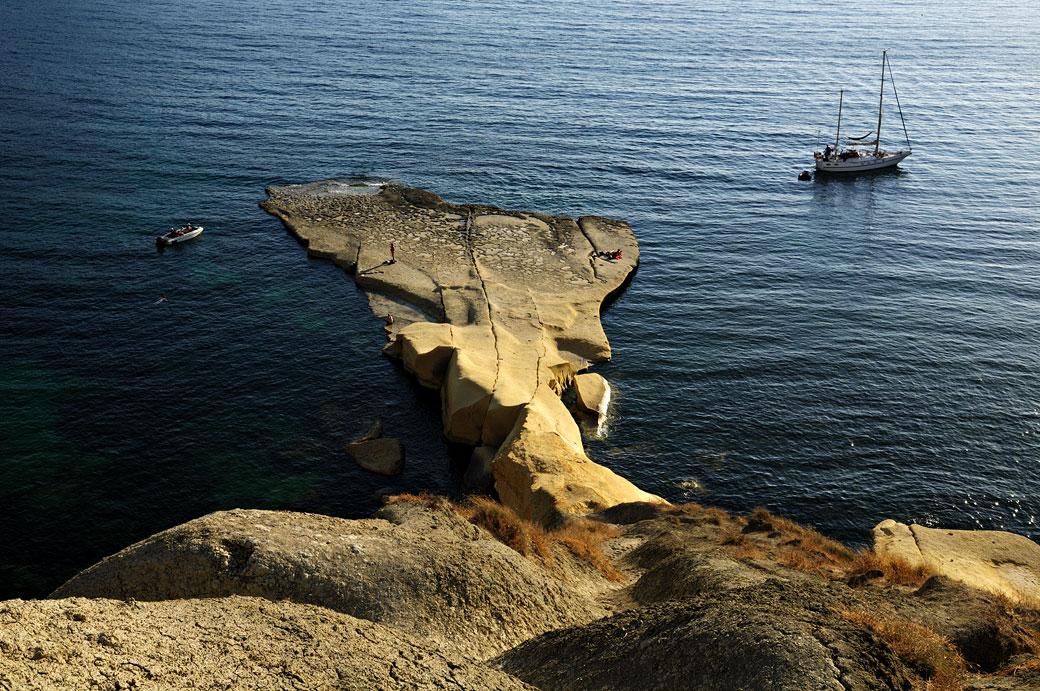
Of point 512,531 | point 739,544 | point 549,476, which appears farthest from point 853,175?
point 512,531

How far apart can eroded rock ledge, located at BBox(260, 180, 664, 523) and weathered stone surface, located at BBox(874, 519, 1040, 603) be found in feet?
40.7

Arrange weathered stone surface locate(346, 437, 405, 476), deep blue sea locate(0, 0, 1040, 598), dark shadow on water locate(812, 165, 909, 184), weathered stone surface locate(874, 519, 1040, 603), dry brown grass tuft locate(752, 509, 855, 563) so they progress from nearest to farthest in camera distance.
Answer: dry brown grass tuft locate(752, 509, 855, 563) < weathered stone surface locate(874, 519, 1040, 603) < deep blue sea locate(0, 0, 1040, 598) < weathered stone surface locate(346, 437, 405, 476) < dark shadow on water locate(812, 165, 909, 184)

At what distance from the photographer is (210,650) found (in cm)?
2005

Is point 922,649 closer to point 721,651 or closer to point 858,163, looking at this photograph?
point 721,651

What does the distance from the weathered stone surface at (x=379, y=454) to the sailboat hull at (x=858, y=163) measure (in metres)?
76.2

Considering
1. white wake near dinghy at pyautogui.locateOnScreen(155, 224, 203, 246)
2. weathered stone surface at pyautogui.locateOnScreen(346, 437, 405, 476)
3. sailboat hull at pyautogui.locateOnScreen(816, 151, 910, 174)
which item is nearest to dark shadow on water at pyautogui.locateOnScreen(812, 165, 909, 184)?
sailboat hull at pyautogui.locateOnScreen(816, 151, 910, 174)

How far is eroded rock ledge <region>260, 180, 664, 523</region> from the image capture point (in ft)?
154

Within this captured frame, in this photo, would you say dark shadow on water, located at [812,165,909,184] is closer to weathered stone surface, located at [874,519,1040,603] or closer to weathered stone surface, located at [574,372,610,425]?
weathered stone surface, located at [574,372,610,425]

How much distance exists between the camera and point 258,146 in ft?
344

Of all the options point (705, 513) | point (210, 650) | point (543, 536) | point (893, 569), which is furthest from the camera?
point (705, 513)

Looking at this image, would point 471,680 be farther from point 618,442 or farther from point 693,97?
point 693,97

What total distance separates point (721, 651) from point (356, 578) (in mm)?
11509

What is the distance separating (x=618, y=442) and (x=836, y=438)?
1363cm

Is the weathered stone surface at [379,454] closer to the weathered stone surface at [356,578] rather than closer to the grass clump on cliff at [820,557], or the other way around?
the weathered stone surface at [356,578]
